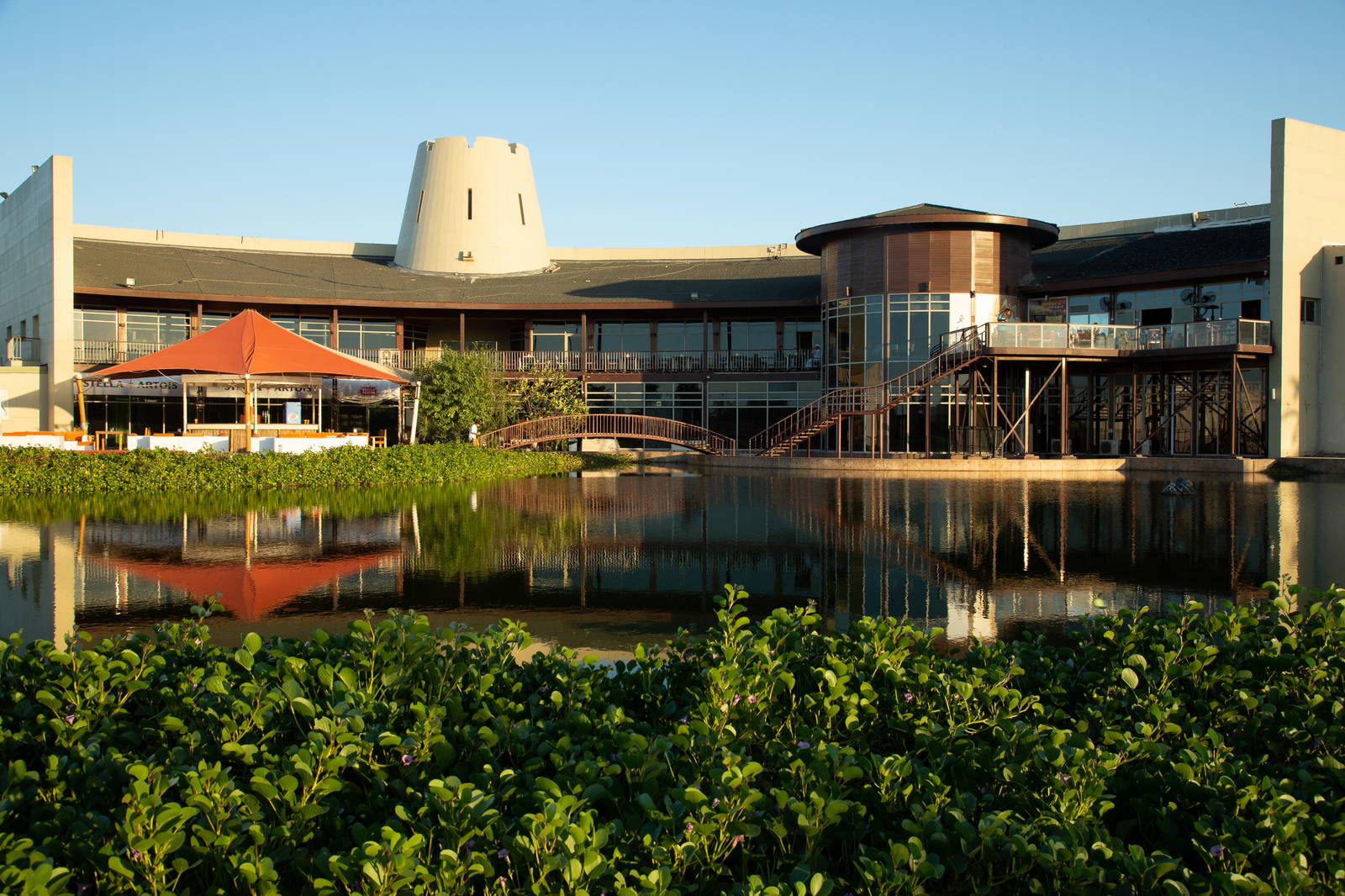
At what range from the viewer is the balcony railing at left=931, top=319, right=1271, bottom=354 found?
2927cm

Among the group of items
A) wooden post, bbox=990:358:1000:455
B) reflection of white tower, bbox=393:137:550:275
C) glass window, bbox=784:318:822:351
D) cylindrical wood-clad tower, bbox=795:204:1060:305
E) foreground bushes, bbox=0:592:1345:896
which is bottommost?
foreground bushes, bbox=0:592:1345:896

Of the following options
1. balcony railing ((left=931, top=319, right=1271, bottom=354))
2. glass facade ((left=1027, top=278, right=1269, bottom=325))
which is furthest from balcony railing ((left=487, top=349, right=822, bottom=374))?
balcony railing ((left=931, top=319, right=1271, bottom=354))

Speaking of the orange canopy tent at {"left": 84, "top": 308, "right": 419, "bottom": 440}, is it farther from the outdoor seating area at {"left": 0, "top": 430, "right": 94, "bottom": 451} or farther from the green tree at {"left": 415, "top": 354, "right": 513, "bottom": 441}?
the green tree at {"left": 415, "top": 354, "right": 513, "bottom": 441}

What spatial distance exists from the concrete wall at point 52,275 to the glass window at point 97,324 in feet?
4.94

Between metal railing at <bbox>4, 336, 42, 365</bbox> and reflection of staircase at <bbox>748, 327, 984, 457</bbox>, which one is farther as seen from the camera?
metal railing at <bbox>4, 336, 42, 365</bbox>

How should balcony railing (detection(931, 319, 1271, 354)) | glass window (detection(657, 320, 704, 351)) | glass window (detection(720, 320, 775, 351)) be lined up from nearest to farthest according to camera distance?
1. balcony railing (detection(931, 319, 1271, 354))
2. glass window (detection(720, 320, 775, 351))
3. glass window (detection(657, 320, 704, 351))

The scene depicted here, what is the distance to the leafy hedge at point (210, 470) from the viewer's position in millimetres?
20547

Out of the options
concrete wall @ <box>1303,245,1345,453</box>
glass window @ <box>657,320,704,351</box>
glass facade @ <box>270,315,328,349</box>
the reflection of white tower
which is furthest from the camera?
the reflection of white tower

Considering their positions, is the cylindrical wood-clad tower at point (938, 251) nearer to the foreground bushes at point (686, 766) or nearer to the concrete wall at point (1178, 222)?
the concrete wall at point (1178, 222)

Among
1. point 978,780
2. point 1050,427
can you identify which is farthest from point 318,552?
point 1050,427

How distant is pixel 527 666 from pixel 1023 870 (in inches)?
97.2

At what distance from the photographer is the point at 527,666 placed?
4.77 m

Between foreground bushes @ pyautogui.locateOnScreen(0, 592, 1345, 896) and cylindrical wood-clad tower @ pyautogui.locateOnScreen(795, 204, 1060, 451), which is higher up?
cylindrical wood-clad tower @ pyautogui.locateOnScreen(795, 204, 1060, 451)

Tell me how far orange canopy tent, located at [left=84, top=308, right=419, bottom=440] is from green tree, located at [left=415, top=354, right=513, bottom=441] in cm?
421
